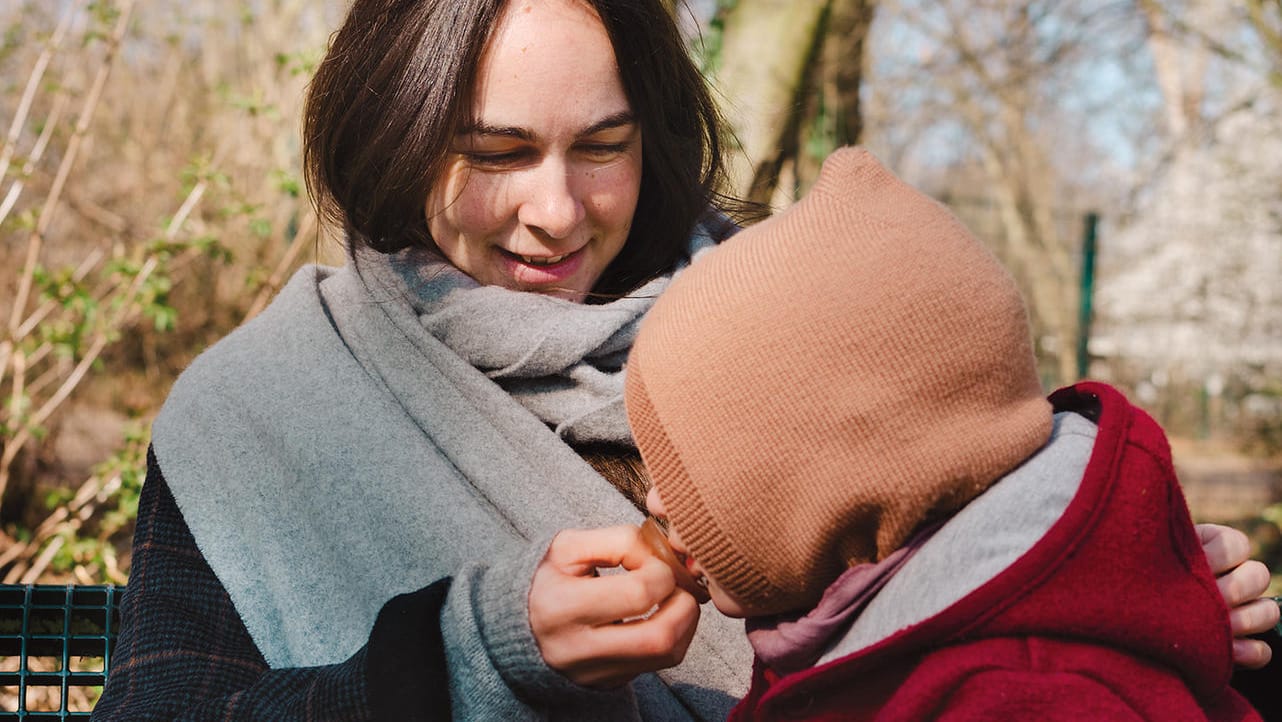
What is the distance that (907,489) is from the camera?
1.21 meters

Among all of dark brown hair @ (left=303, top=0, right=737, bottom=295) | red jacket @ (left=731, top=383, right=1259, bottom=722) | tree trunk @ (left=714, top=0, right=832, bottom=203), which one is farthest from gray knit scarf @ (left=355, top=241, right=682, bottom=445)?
tree trunk @ (left=714, top=0, right=832, bottom=203)

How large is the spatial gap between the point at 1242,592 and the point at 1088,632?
1.38 ft

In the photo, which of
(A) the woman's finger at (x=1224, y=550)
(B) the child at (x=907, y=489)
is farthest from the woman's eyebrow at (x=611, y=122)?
(A) the woman's finger at (x=1224, y=550)

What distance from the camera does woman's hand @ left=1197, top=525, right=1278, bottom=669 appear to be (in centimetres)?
141

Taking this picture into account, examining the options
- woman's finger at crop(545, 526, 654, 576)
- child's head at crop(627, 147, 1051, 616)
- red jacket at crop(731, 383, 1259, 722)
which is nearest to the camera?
red jacket at crop(731, 383, 1259, 722)

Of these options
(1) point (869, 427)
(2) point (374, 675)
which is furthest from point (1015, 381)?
(2) point (374, 675)

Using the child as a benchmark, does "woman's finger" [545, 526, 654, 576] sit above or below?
below

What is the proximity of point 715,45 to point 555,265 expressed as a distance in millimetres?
3130

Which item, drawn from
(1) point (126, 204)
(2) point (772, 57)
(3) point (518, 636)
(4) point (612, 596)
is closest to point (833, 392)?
(4) point (612, 596)

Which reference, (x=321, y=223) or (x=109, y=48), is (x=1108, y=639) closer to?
(x=321, y=223)

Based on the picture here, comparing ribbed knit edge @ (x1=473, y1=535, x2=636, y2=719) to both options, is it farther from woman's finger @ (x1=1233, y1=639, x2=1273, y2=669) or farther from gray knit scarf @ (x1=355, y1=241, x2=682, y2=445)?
woman's finger @ (x1=1233, y1=639, x2=1273, y2=669)

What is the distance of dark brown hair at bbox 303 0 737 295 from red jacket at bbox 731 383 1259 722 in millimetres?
980

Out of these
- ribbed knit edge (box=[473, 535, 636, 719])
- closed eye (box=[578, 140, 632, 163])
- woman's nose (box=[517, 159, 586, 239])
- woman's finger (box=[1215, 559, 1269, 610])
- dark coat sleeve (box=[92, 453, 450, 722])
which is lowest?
dark coat sleeve (box=[92, 453, 450, 722])

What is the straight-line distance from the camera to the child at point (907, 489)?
1124 mm
